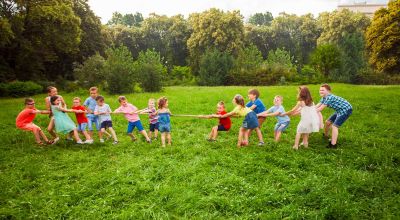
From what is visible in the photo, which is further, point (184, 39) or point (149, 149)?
point (184, 39)

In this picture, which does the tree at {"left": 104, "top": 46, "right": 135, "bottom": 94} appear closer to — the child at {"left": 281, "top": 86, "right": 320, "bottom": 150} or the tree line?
the tree line

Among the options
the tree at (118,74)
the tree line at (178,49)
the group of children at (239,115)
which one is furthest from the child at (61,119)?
the tree at (118,74)

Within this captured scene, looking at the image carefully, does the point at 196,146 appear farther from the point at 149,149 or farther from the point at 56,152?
the point at 56,152

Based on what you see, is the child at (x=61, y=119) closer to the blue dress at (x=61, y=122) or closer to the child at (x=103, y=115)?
the blue dress at (x=61, y=122)

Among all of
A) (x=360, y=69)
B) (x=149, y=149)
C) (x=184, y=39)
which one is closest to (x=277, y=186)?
(x=149, y=149)

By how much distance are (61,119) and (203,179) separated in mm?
6377

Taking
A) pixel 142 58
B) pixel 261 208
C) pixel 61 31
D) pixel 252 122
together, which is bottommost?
pixel 261 208

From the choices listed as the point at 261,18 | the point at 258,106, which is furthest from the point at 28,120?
the point at 261,18

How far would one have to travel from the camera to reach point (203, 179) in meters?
7.33

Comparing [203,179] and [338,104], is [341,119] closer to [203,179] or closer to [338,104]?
[338,104]

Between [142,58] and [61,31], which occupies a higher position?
[61,31]

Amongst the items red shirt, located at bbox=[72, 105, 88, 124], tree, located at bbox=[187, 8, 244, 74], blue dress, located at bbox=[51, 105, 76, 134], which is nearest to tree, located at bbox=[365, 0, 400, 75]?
tree, located at bbox=[187, 8, 244, 74]

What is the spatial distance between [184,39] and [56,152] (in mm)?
62071

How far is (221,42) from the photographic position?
5575 cm
